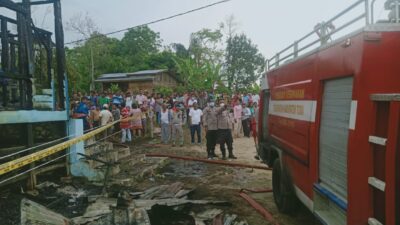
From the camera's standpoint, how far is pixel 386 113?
10.2ft

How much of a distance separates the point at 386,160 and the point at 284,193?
3827mm

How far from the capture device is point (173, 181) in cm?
1025

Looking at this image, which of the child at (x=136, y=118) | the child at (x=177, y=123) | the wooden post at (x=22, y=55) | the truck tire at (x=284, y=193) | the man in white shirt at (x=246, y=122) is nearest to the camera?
the truck tire at (x=284, y=193)

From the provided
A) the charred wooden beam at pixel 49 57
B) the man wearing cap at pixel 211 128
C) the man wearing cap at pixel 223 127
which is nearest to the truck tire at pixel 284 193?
the charred wooden beam at pixel 49 57

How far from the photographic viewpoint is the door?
3.83 metres

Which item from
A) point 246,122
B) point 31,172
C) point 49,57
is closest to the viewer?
point 31,172

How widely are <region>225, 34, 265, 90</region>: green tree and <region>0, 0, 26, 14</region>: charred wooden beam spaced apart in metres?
41.1

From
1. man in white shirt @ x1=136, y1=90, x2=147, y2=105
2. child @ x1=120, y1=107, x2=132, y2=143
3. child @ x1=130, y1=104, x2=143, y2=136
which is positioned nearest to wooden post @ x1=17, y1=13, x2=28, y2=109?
child @ x1=120, y1=107, x2=132, y2=143

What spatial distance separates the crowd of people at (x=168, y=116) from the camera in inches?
544

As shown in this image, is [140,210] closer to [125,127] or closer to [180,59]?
[125,127]

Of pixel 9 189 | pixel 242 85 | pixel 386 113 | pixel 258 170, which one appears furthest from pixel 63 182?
pixel 242 85

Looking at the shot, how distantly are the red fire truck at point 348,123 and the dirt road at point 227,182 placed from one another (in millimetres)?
1134

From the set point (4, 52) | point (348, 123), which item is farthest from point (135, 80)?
point (348, 123)

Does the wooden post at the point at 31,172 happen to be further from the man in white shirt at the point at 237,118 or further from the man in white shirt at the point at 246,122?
the man in white shirt at the point at 246,122
